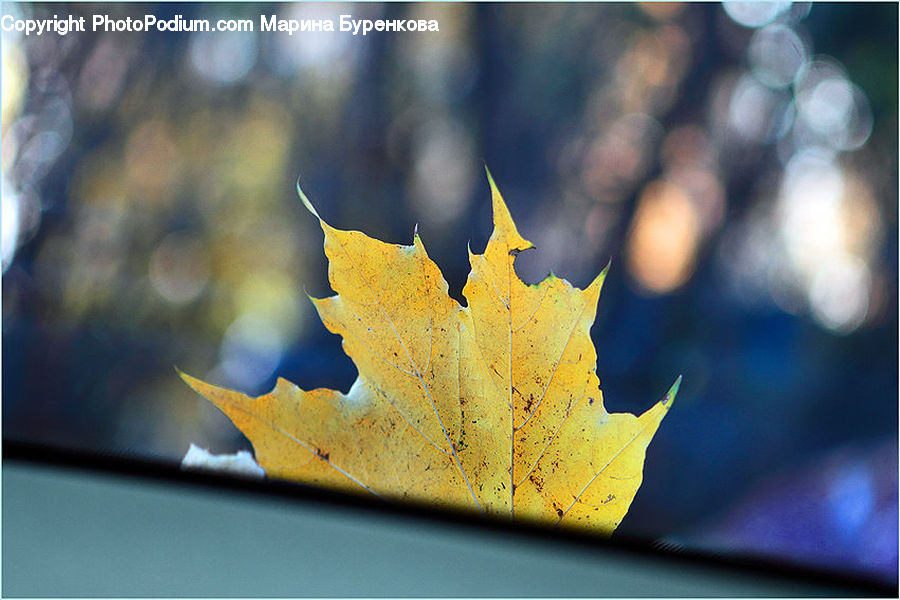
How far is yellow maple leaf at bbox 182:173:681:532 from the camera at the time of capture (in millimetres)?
211

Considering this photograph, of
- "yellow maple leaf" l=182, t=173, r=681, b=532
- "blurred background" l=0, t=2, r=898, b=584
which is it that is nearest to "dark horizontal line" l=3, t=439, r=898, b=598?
"yellow maple leaf" l=182, t=173, r=681, b=532

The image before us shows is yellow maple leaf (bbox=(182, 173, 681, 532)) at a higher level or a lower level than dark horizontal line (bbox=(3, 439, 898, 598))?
higher

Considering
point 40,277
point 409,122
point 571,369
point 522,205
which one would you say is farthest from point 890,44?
point 40,277

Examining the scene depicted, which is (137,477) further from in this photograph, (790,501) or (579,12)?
(579,12)

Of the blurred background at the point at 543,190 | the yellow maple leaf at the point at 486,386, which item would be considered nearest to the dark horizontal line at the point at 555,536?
the yellow maple leaf at the point at 486,386

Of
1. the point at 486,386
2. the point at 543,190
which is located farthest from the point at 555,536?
the point at 543,190

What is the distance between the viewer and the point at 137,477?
36cm

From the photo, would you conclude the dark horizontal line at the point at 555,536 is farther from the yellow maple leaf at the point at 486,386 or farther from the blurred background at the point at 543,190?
the blurred background at the point at 543,190

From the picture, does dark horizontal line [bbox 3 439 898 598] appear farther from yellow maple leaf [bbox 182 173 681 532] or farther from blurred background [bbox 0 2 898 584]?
blurred background [bbox 0 2 898 584]

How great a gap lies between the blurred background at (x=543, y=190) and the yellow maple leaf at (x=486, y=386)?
0.48m

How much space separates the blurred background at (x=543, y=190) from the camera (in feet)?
2.52

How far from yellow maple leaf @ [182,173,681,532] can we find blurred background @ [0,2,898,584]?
481mm

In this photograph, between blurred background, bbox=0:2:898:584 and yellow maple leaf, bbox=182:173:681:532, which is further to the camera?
blurred background, bbox=0:2:898:584

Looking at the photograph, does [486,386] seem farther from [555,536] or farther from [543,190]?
[543,190]
